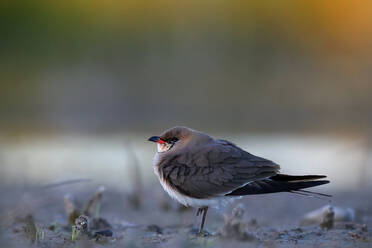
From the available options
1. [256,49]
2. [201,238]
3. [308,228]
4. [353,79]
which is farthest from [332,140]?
[201,238]

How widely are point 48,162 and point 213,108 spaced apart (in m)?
6.01

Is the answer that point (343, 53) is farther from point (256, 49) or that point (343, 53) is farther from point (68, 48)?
point (68, 48)

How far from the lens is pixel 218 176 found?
5375 mm

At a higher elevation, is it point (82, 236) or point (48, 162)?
point (48, 162)

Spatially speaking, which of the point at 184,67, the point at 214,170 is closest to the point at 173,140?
the point at 214,170

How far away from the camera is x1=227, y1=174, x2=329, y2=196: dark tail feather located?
5.26m

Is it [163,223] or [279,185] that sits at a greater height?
[279,185]

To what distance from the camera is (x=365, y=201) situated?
739 cm

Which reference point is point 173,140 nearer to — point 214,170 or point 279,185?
point 214,170

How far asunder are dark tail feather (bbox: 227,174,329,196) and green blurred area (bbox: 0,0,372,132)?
30.6ft

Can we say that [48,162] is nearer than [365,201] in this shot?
No

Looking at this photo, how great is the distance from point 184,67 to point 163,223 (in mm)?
10664

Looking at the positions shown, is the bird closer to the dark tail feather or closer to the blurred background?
the dark tail feather

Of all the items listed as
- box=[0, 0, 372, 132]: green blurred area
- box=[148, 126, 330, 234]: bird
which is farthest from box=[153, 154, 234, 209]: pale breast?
box=[0, 0, 372, 132]: green blurred area
